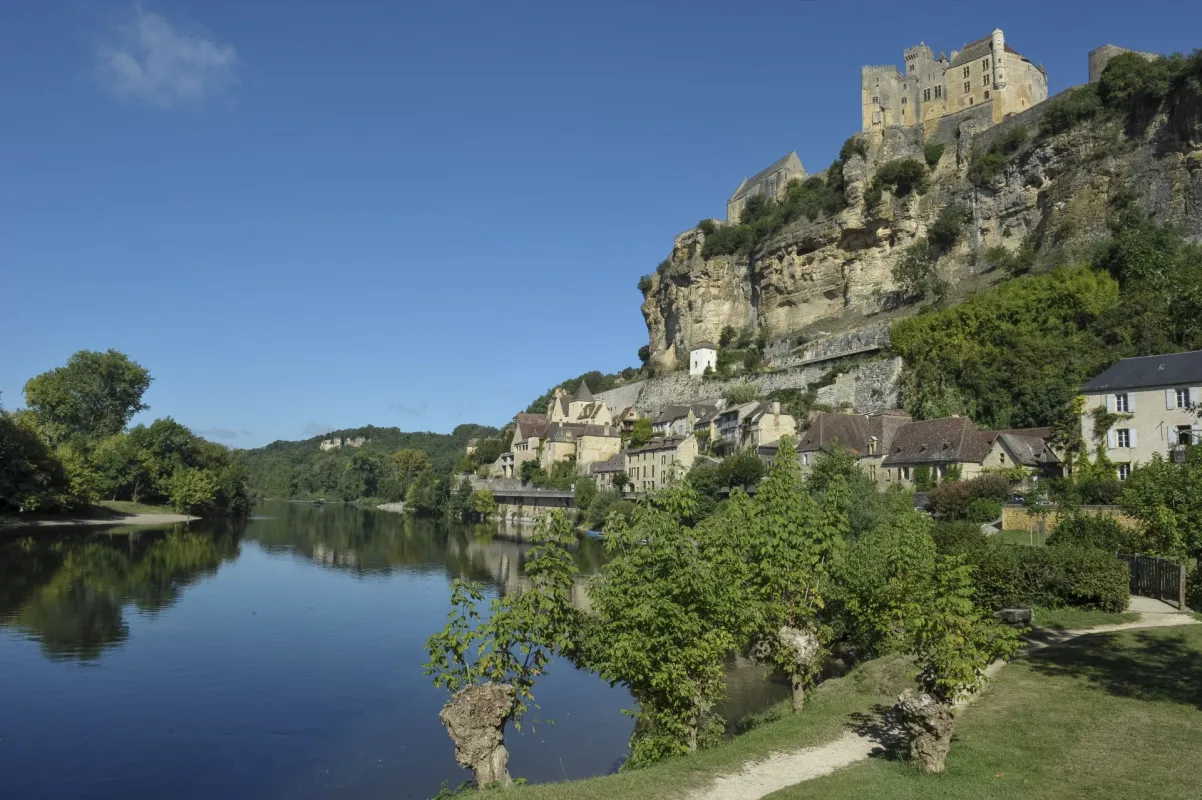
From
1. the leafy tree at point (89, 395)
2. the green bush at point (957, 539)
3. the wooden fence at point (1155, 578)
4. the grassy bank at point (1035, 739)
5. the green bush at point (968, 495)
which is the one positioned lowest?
the grassy bank at point (1035, 739)

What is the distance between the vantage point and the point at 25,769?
14859 mm

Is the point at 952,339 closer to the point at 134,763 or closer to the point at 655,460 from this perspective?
the point at 655,460

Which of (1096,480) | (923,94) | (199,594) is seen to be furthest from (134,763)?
(923,94)

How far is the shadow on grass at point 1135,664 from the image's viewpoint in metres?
11.8

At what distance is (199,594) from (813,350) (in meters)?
44.6

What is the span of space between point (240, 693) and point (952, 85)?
243 ft

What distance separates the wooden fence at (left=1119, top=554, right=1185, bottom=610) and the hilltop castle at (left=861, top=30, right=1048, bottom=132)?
182 ft

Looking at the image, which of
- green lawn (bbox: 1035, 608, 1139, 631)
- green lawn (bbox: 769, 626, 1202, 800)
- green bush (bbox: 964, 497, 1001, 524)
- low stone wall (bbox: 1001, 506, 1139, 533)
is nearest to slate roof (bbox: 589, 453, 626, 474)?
green bush (bbox: 964, 497, 1001, 524)

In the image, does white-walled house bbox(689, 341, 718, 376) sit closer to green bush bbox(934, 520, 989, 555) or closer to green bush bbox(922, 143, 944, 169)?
green bush bbox(922, 143, 944, 169)

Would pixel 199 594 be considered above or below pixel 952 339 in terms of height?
below

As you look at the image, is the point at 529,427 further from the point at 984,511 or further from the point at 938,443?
the point at 984,511

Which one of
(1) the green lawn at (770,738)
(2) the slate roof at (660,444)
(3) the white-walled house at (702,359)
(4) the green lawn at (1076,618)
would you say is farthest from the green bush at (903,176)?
(1) the green lawn at (770,738)

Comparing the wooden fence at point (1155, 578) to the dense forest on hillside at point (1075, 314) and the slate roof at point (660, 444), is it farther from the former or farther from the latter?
the slate roof at point (660, 444)

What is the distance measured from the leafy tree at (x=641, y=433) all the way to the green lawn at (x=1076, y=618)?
5404 cm
